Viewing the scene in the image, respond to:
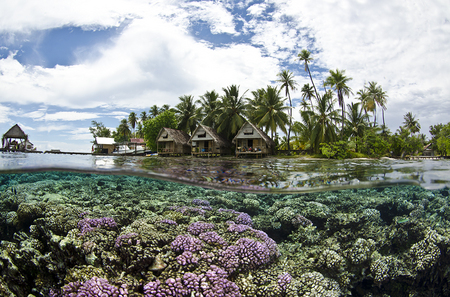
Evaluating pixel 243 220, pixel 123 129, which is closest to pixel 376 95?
pixel 243 220

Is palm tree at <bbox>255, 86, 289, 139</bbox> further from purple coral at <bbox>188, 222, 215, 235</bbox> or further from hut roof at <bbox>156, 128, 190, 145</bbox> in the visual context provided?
purple coral at <bbox>188, 222, 215, 235</bbox>

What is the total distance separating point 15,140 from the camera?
13422mm

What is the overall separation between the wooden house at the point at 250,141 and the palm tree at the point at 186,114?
10.7m

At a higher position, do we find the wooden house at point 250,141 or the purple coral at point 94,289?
the wooden house at point 250,141

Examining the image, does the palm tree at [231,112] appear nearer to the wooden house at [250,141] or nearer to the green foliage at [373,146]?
the wooden house at [250,141]

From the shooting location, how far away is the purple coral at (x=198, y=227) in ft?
18.6

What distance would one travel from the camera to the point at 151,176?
9992 mm

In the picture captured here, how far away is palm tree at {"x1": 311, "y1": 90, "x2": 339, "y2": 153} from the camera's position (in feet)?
86.6

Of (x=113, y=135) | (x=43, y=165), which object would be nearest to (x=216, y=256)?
(x=43, y=165)

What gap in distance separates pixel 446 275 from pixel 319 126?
22.8m

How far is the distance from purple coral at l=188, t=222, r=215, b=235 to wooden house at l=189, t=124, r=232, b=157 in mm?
20882

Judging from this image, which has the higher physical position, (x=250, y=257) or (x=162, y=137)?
(x=162, y=137)

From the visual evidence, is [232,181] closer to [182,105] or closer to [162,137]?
[162,137]

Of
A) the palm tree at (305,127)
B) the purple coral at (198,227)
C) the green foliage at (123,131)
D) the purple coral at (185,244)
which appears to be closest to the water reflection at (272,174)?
the purple coral at (198,227)
